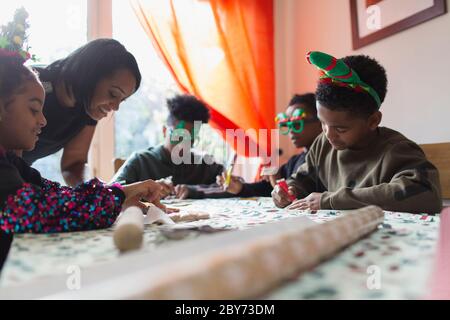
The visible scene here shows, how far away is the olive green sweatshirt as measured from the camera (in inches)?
35.7

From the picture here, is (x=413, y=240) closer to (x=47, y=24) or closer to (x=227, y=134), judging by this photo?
(x=227, y=134)

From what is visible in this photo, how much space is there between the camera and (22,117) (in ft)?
2.54

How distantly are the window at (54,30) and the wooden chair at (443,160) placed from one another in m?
1.91

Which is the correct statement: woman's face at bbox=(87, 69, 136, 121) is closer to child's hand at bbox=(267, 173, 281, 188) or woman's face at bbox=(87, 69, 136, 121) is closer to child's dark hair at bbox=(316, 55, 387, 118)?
child's dark hair at bbox=(316, 55, 387, 118)

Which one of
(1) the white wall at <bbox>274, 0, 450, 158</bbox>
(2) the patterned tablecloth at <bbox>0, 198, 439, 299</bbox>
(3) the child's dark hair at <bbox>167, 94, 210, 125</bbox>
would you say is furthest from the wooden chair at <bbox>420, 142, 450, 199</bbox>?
(3) the child's dark hair at <bbox>167, 94, 210, 125</bbox>

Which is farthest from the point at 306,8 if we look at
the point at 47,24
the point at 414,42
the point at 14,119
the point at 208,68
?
the point at 14,119

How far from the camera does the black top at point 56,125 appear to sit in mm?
1322

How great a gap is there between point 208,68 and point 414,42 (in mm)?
1217

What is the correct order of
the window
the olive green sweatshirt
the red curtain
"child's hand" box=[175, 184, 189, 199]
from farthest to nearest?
1. the red curtain
2. the window
3. "child's hand" box=[175, 184, 189, 199]
4. the olive green sweatshirt

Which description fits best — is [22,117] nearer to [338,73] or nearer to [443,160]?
[338,73]

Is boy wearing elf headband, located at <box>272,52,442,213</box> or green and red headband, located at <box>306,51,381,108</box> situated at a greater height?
green and red headband, located at <box>306,51,381,108</box>

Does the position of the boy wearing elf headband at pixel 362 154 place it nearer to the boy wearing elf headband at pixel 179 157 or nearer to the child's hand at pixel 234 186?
the child's hand at pixel 234 186

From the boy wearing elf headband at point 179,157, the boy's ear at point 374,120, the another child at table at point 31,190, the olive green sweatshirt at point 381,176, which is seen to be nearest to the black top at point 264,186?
the boy wearing elf headband at point 179,157

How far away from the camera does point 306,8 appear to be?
260 centimetres
